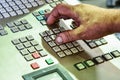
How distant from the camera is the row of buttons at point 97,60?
80 centimetres

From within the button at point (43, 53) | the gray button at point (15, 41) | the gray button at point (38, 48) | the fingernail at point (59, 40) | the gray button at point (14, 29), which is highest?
the gray button at point (14, 29)

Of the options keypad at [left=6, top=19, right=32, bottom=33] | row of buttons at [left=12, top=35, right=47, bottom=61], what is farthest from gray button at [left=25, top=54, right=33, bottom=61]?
keypad at [left=6, top=19, right=32, bottom=33]

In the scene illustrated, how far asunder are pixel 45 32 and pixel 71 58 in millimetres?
110

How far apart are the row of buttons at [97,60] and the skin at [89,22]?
57 mm

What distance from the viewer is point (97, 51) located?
85 centimetres

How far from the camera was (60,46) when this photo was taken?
841 millimetres

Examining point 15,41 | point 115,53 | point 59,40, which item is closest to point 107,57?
point 115,53

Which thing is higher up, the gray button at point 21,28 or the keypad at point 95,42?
the gray button at point 21,28

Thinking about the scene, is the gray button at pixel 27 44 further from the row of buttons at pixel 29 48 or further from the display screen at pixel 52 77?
the display screen at pixel 52 77

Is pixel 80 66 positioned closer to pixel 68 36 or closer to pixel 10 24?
pixel 68 36

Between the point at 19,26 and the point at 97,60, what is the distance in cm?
23

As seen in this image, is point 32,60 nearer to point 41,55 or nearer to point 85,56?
point 41,55

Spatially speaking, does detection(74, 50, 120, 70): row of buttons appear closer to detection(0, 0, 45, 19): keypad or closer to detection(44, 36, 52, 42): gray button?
detection(44, 36, 52, 42): gray button

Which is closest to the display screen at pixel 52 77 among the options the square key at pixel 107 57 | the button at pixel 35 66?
the button at pixel 35 66
